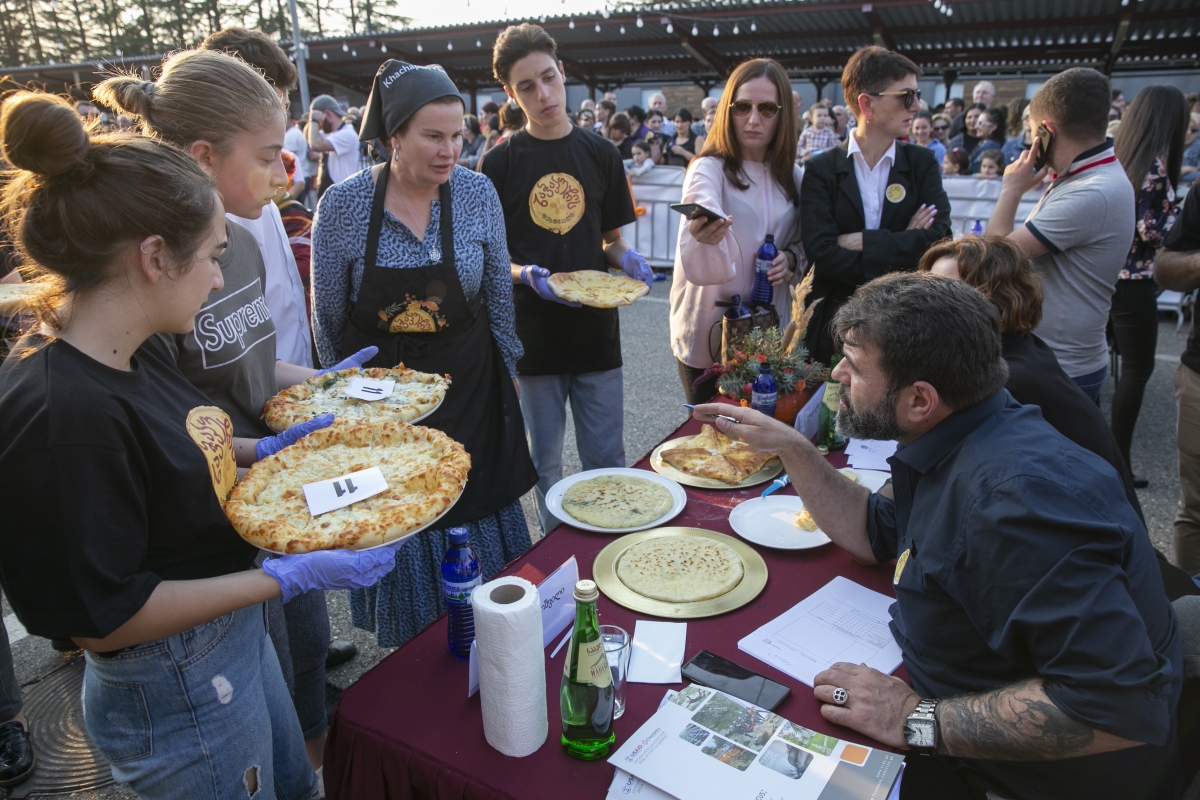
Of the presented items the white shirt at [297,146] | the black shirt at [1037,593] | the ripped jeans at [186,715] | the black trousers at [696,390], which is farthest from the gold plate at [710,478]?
the white shirt at [297,146]

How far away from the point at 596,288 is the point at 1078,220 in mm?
2098

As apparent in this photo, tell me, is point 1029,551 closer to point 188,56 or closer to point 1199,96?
point 188,56

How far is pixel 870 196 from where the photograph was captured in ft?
11.1

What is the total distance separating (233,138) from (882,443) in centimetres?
251

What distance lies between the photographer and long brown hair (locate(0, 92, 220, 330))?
1.22 meters

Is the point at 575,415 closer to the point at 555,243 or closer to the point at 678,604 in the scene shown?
the point at 555,243

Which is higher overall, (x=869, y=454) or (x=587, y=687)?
(x=587, y=687)

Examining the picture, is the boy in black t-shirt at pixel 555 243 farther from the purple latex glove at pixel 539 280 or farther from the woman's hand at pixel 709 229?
the woman's hand at pixel 709 229

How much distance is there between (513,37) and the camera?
3172mm

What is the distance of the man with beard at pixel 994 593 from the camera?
4.16 ft

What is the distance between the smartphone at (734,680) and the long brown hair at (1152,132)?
3716mm

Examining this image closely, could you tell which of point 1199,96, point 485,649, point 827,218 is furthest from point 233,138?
point 1199,96

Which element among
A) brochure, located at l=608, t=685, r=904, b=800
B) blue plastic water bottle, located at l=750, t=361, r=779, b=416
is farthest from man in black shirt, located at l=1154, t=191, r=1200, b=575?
brochure, located at l=608, t=685, r=904, b=800

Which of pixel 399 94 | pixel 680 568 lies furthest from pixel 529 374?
pixel 680 568
